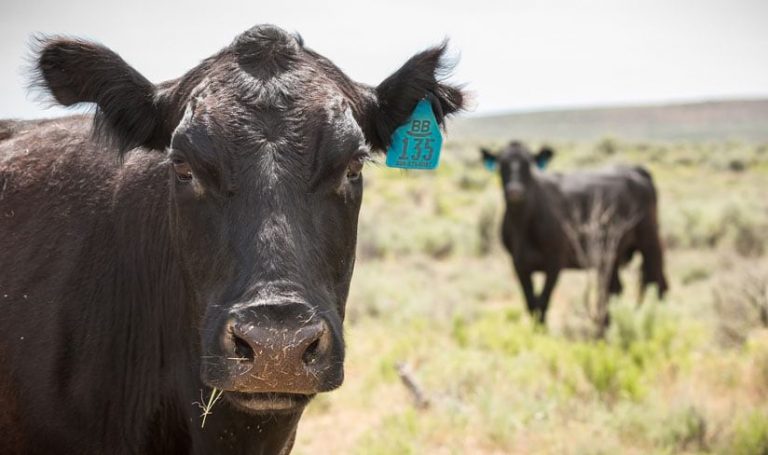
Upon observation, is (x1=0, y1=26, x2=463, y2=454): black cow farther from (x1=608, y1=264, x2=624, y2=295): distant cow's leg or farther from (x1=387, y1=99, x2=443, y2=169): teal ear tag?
(x1=608, y1=264, x2=624, y2=295): distant cow's leg

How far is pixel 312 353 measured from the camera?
2.20 meters

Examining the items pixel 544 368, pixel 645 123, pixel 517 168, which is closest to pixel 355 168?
pixel 544 368

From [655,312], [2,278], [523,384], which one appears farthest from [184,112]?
[655,312]

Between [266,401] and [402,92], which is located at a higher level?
[402,92]

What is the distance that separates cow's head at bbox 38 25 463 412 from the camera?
2.16 meters

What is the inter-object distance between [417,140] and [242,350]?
1.60 m

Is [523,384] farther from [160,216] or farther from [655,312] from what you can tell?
[160,216]

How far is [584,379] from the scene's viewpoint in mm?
7098

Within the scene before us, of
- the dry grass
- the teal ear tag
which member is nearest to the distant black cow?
the dry grass

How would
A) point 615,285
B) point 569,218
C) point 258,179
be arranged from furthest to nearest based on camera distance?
point 615,285 < point 569,218 < point 258,179

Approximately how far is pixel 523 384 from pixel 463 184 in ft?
80.8

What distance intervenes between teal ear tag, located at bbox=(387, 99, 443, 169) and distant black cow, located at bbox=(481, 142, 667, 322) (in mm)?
7370

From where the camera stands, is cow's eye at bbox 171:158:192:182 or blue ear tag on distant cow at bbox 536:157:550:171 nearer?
cow's eye at bbox 171:158:192:182

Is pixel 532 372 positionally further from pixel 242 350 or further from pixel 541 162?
pixel 541 162
